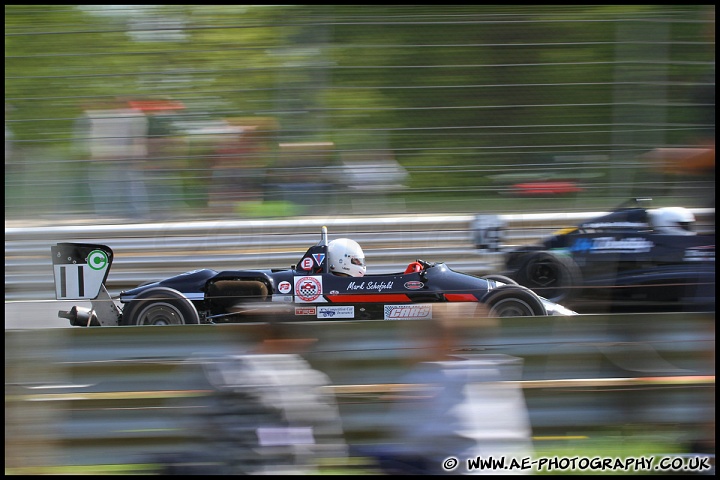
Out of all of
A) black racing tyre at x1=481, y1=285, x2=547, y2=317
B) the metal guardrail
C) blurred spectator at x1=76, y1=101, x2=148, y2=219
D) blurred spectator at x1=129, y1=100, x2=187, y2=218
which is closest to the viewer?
blurred spectator at x1=76, y1=101, x2=148, y2=219

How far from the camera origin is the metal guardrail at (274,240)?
12.8 feet

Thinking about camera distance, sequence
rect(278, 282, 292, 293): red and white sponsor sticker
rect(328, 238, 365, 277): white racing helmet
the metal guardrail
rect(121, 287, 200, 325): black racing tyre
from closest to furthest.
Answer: the metal guardrail
rect(121, 287, 200, 325): black racing tyre
rect(328, 238, 365, 277): white racing helmet
rect(278, 282, 292, 293): red and white sponsor sticker

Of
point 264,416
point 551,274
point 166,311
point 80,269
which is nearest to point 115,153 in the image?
point 80,269

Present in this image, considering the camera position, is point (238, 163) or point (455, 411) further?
point (238, 163)

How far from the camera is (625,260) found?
5.66 meters

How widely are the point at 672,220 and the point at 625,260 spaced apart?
92 centimetres

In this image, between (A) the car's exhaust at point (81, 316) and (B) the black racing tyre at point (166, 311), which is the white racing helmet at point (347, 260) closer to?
(B) the black racing tyre at point (166, 311)

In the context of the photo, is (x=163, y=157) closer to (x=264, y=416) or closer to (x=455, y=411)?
(x=264, y=416)

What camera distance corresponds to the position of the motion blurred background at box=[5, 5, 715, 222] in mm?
3508

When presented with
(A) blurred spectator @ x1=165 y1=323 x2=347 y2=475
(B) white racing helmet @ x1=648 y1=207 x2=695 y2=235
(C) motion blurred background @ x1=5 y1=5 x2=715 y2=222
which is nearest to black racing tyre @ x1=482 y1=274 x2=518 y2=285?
(B) white racing helmet @ x1=648 y1=207 x2=695 y2=235

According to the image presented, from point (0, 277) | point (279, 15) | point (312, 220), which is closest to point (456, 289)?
point (312, 220)

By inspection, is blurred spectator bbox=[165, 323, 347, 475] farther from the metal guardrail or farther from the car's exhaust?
the car's exhaust

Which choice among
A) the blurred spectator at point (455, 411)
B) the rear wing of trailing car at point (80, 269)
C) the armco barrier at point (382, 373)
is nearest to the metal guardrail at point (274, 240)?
the rear wing of trailing car at point (80, 269)

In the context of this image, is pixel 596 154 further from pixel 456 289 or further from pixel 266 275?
pixel 266 275
